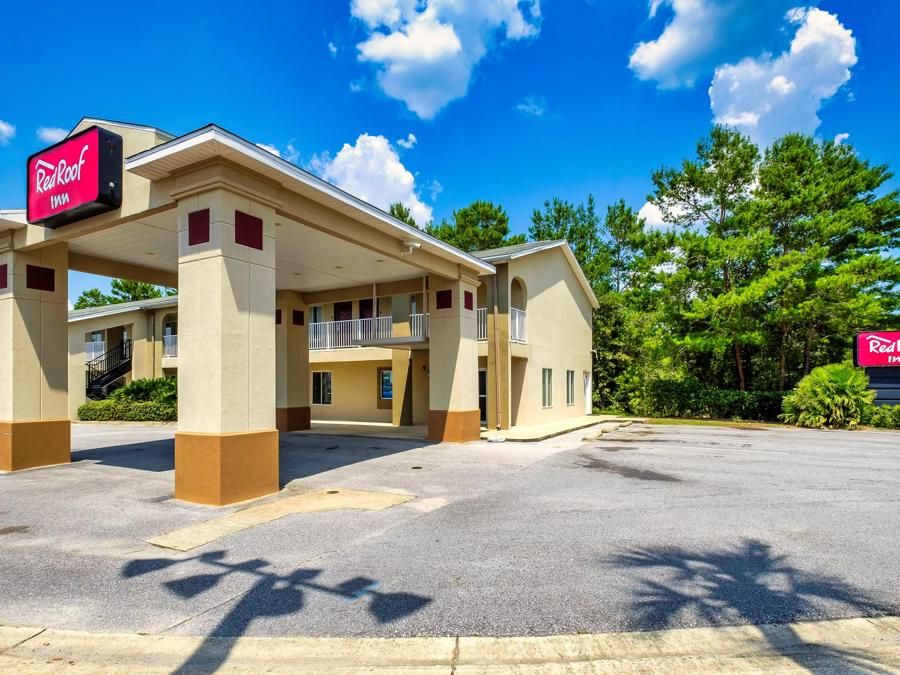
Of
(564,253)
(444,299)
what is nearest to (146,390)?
(444,299)

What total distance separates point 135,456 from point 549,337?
1502 cm

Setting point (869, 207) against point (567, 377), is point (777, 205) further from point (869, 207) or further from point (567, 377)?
point (567, 377)

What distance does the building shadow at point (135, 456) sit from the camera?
36.6 ft

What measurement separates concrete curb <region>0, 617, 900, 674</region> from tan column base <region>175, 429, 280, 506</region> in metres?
3.58

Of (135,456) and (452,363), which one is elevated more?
(452,363)

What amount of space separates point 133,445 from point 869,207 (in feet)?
99.8

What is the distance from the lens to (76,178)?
941 cm

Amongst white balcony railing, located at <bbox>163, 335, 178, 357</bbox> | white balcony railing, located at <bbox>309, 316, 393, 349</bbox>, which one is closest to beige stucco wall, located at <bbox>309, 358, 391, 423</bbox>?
white balcony railing, located at <bbox>309, 316, 393, 349</bbox>

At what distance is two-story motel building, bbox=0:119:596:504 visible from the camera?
25.3 feet

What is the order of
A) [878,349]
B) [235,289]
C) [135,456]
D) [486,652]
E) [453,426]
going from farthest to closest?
[878,349]
[453,426]
[135,456]
[235,289]
[486,652]

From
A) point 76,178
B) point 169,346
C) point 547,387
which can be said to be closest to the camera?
point 76,178

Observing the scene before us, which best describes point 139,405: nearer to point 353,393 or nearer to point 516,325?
point 353,393

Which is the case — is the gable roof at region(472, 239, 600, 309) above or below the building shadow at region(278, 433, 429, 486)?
above

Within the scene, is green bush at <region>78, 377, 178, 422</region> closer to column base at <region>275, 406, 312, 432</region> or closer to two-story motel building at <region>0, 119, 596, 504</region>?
column base at <region>275, 406, 312, 432</region>
